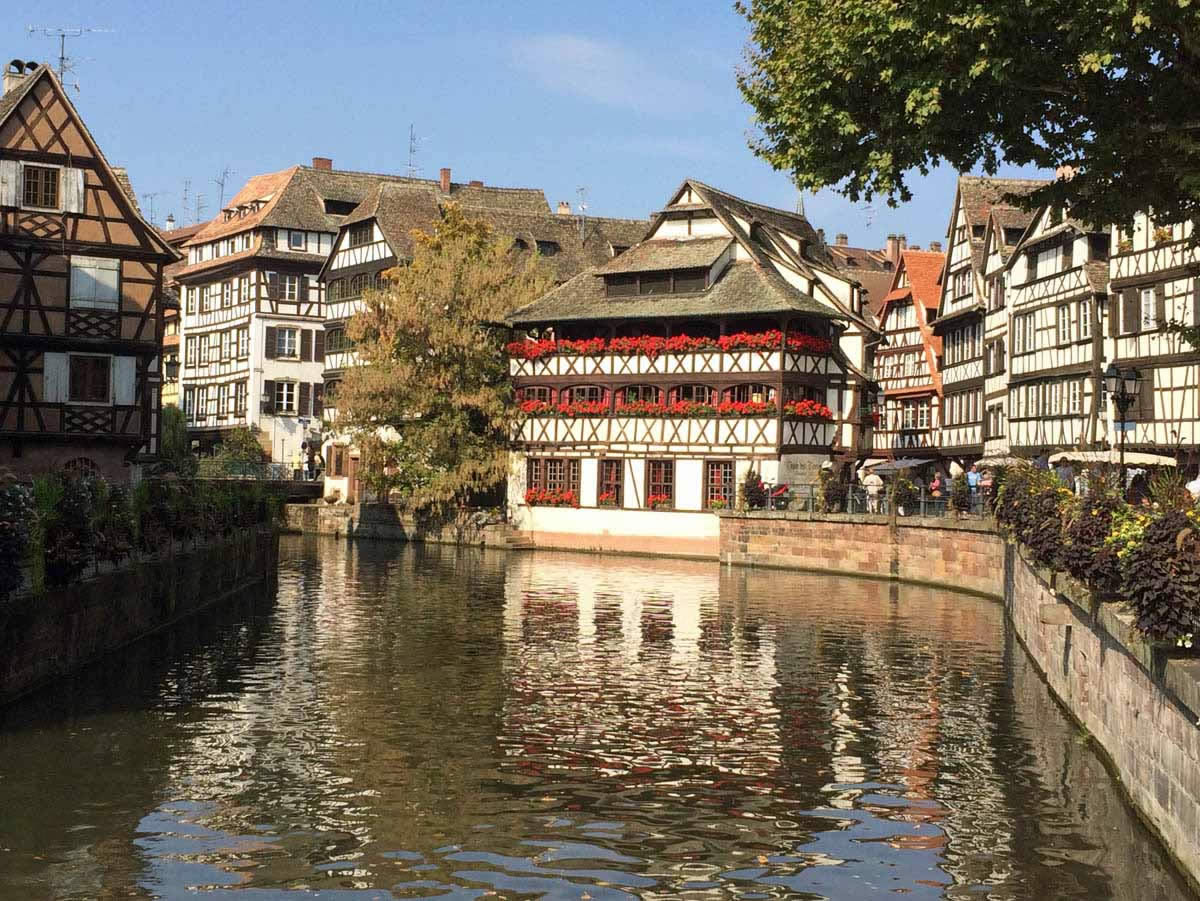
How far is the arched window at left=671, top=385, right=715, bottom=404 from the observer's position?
5806 cm

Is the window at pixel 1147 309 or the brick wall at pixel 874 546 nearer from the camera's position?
the brick wall at pixel 874 546

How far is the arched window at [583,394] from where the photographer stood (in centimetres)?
6084

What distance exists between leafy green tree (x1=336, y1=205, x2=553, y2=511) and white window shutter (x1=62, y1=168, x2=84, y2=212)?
16.9m

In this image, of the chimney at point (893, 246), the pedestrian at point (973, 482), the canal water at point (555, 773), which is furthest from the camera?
the chimney at point (893, 246)

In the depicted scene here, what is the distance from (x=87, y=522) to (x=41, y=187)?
2635 centimetres

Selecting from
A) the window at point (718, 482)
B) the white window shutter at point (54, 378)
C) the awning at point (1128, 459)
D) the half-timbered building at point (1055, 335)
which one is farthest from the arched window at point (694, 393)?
the white window shutter at point (54, 378)

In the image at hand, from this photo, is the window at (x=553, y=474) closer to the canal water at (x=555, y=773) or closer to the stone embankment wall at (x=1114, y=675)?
the stone embankment wall at (x=1114, y=675)

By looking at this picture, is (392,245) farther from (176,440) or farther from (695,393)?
(695,393)

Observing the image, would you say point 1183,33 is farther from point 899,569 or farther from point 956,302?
point 956,302

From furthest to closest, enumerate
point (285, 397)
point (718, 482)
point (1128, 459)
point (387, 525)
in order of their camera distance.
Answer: point (285, 397)
point (387, 525)
point (718, 482)
point (1128, 459)

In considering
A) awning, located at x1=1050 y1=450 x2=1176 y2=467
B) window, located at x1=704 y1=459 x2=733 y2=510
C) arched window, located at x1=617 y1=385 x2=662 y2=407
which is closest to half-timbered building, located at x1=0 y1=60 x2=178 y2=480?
arched window, located at x1=617 y1=385 x2=662 y2=407

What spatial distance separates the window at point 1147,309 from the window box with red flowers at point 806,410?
45.6 feet

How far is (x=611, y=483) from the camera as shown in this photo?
60031 millimetres

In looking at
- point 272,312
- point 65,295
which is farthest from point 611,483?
point 272,312
